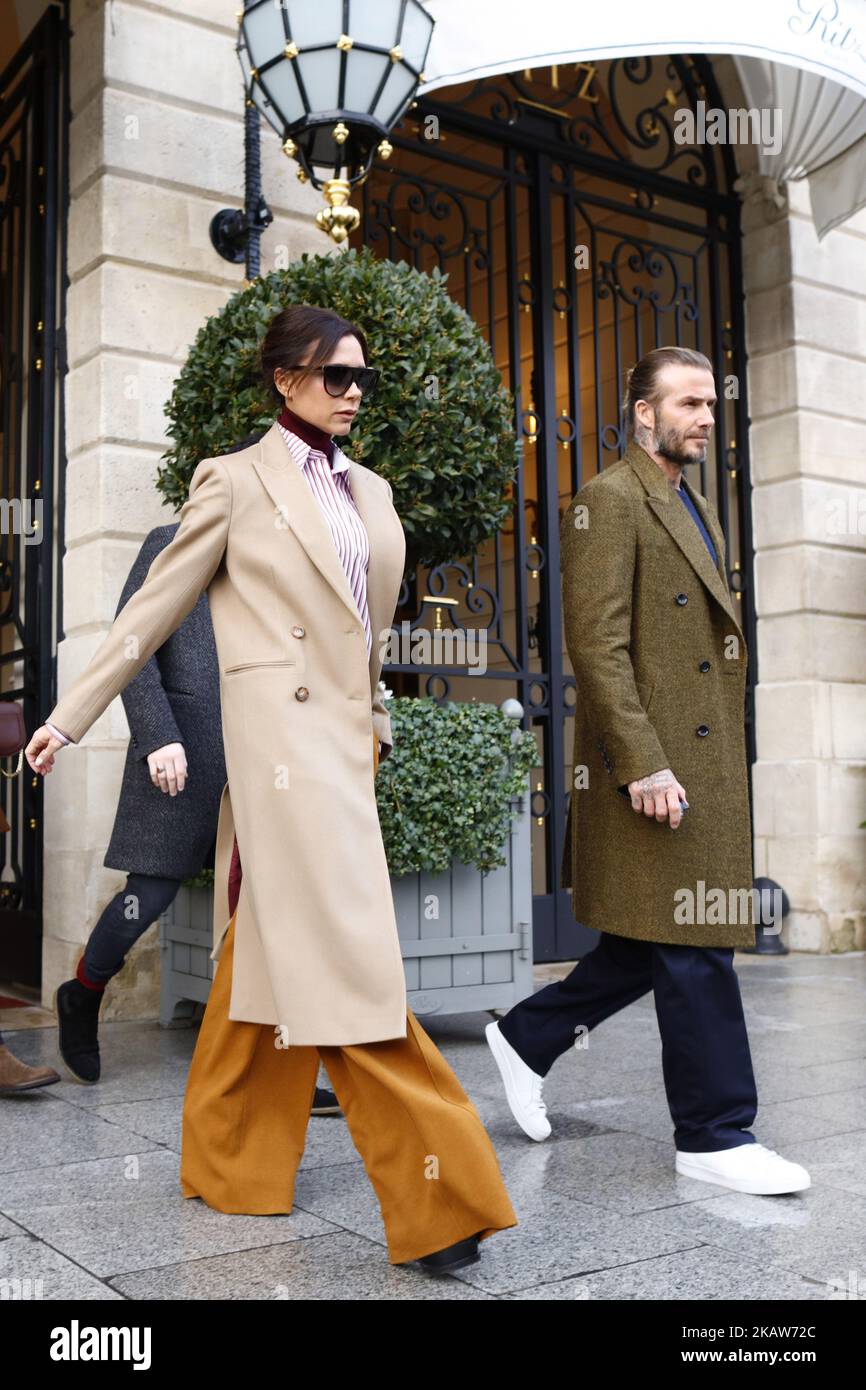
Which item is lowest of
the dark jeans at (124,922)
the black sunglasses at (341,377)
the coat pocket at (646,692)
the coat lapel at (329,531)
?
the dark jeans at (124,922)

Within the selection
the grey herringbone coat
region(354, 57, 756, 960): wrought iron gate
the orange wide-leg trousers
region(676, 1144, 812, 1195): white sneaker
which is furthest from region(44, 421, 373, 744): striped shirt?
→ region(354, 57, 756, 960): wrought iron gate

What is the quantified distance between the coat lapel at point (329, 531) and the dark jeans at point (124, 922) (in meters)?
1.51

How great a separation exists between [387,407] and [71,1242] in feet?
9.06

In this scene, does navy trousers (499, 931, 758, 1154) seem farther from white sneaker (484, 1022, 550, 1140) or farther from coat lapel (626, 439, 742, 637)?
coat lapel (626, 439, 742, 637)

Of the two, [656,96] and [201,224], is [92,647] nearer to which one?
[201,224]

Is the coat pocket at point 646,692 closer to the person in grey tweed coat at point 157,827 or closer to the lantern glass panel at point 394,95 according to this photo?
the person in grey tweed coat at point 157,827

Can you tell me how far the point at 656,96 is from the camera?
336 inches

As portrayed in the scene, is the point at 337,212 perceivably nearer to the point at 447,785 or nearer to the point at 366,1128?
the point at 447,785

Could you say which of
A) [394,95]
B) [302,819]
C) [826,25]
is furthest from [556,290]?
[302,819]

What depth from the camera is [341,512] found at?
2934 millimetres

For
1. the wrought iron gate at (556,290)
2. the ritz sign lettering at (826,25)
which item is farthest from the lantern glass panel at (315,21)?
the ritz sign lettering at (826,25)

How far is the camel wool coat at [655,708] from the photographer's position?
10.8ft

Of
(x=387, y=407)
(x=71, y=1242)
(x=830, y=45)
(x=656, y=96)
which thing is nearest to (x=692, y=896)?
(x=71, y=1242)

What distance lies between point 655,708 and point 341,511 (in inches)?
38.6
